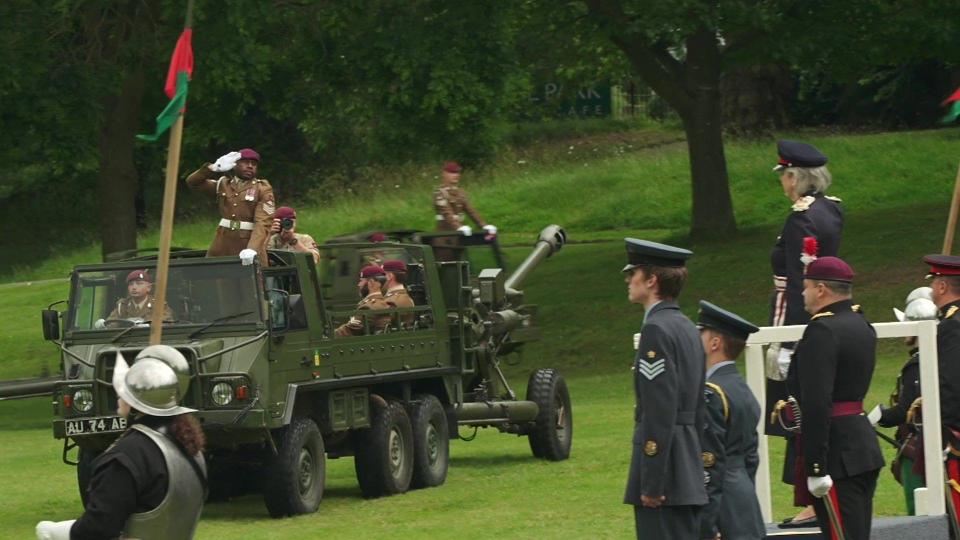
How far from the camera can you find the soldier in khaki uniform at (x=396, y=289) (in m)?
17.5

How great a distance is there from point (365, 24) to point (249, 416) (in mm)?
14450

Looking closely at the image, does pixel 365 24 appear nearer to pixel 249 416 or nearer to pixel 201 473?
pixel 249 416

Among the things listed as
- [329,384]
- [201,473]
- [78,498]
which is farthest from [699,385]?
[78,498]

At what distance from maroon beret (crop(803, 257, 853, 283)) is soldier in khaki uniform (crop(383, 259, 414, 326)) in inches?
312

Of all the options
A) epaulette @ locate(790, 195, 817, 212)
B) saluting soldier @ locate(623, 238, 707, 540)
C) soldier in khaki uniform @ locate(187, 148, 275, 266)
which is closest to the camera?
saluting soldier @ locate(623, 238, 707, 540)

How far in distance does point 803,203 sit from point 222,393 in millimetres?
5368

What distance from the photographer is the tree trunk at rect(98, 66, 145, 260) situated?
28000 mm

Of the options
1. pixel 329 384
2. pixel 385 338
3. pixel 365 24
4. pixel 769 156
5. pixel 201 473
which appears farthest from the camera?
pixel 769 156

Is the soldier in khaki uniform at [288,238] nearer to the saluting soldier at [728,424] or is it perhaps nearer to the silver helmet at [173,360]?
the saluting soldier at [728,424]

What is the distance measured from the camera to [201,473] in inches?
286

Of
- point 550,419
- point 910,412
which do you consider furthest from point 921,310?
point 550,419

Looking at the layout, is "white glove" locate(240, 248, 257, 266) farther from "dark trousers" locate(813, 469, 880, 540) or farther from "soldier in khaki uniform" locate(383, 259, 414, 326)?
"dark trousers" locate(813, 469, 880, 540)

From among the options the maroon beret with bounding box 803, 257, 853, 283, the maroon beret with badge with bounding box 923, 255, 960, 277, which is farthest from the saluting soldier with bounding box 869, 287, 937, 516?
the maroon beret with bounding box 803, 257, 853, 283

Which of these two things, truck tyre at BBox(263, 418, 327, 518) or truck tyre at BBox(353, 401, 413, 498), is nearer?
truck tyre at BBox(263, 418, 327, 518)
